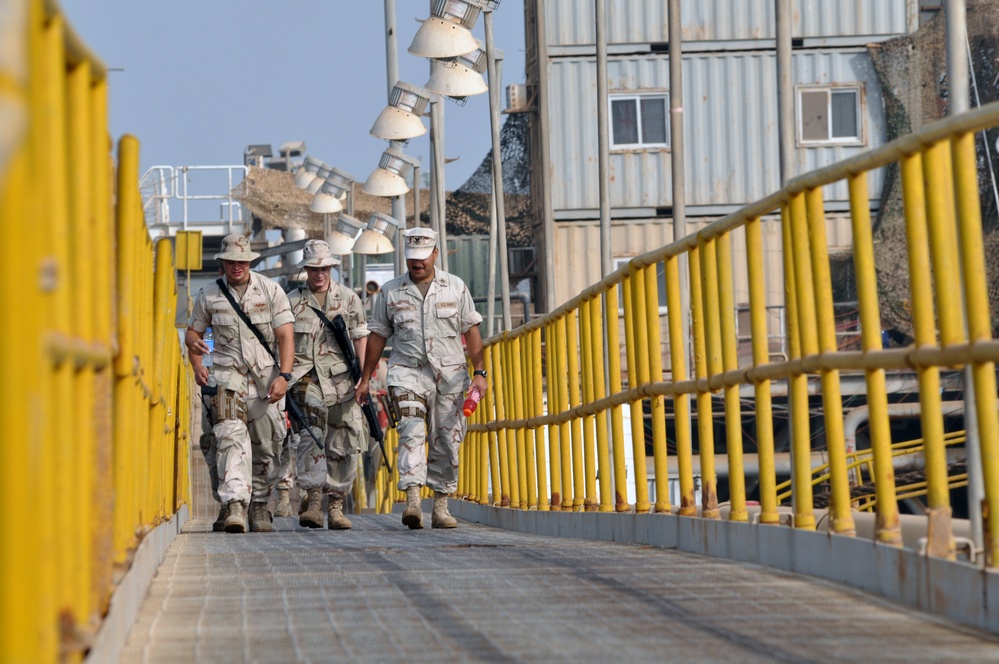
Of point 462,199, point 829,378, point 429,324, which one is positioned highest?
point 462,199

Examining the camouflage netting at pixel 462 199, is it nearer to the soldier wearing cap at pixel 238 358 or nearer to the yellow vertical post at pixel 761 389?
the soldier wearing cap at pixel 238 358

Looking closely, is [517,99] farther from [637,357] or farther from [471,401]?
[637,357]

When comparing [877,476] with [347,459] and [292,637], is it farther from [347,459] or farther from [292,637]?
[347,459]

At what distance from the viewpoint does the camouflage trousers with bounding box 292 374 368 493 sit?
1323 centimetres

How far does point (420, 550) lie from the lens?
8.59 metres

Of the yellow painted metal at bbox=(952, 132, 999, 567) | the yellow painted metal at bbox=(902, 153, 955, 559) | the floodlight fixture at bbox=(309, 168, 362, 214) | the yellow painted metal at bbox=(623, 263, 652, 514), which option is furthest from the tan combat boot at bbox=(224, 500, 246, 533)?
the floodlight fixture at bbox=(309, 168, 362, 214)

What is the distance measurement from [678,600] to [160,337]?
286 cm

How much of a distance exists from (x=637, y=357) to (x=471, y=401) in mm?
2400

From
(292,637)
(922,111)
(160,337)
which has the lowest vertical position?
(292,637)

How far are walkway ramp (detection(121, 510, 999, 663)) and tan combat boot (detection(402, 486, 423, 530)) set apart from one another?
3.88m

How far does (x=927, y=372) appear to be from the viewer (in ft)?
18.2

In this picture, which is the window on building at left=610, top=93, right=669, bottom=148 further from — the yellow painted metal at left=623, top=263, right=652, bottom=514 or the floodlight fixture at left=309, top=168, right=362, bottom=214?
the yellow painted metal at left=623, top=263, right=652, bottom=514

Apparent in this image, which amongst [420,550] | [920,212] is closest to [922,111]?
[420,550]

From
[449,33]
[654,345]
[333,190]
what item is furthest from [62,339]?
[333,190]
